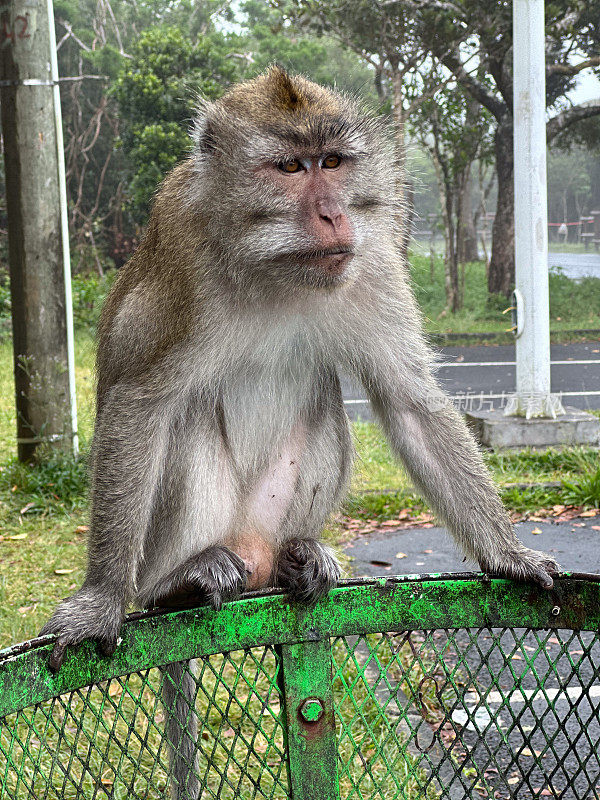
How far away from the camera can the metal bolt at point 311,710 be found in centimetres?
177

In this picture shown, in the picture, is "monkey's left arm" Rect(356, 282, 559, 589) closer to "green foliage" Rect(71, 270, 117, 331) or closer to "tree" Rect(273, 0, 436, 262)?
"tree" Rect(273, 0, 436, 262)

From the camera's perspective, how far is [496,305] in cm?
1063

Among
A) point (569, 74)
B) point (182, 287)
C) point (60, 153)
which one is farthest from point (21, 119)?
point (569, 74)

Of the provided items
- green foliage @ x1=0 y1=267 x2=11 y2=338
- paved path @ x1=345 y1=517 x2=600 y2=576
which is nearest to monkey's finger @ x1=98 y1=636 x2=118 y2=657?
paved path @ x1=345 y1=517 x2=600 y2=576

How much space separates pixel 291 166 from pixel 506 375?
7.29 meters

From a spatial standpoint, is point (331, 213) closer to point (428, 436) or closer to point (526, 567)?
point (428, 436)

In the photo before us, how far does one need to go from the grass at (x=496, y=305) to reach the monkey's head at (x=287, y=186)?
269 inches

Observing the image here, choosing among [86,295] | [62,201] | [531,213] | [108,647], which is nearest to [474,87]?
[531,213]

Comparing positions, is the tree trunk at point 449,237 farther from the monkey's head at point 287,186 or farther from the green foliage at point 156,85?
the monkey's head at point 287,186

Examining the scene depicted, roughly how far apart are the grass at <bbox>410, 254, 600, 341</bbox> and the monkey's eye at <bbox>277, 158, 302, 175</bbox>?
22.9ft

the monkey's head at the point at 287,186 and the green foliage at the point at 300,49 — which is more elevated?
the green foliage at the point at 300,49

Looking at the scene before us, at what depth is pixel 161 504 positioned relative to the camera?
2369 mm

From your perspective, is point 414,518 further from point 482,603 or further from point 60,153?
point 482,603

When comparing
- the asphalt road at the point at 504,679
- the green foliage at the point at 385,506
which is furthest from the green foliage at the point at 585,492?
the green foliage at the point at 385,506
